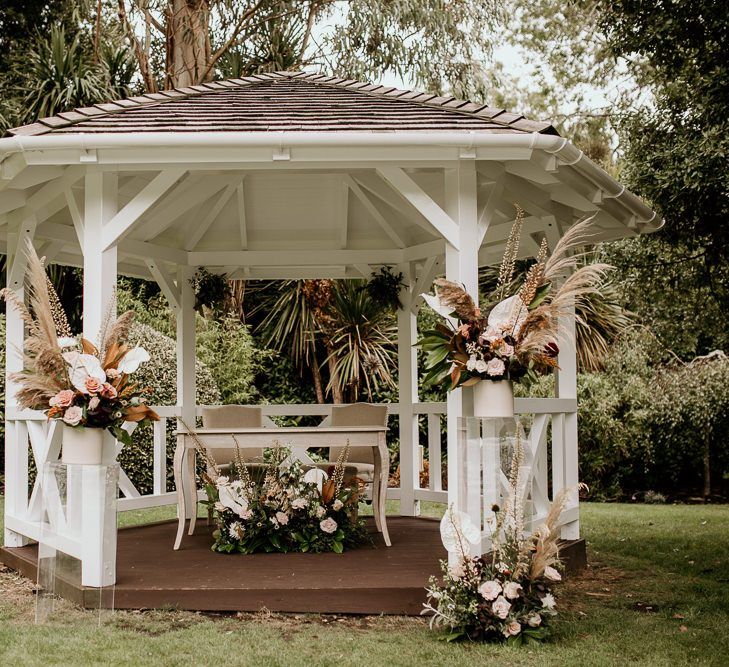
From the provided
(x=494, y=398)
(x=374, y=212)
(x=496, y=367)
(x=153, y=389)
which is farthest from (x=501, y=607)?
(x=153, y=389)

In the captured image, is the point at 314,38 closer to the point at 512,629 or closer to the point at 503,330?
the point at 503,330

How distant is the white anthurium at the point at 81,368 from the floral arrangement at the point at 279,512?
1347 mm

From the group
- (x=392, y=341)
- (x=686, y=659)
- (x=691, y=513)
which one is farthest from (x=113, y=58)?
(x=686, y=659)

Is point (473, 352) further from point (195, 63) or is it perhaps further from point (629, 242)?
point (195, 63)

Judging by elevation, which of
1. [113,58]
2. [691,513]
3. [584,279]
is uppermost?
[113,58]

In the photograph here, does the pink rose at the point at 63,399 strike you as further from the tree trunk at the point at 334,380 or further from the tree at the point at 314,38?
the tree at the point at 314,38

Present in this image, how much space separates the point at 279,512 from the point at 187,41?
9.72 meters

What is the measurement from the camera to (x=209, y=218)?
7.88m

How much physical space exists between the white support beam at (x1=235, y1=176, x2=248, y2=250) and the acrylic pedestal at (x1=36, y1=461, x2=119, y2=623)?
322 centimetres

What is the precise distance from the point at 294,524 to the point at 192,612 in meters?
1.39

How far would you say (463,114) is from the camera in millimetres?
5648

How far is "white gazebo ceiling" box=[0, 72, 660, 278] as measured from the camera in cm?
502

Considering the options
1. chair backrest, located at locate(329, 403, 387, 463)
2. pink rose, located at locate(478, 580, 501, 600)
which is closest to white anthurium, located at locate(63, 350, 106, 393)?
pink rose, located at locate(478, 580, 501, 600)

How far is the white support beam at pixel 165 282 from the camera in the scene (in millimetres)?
7852
